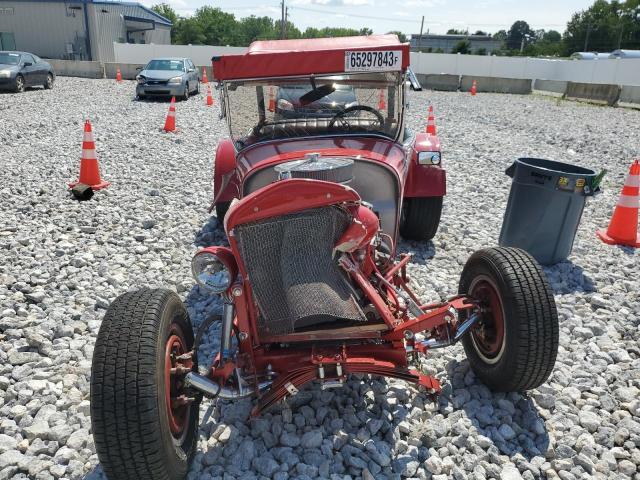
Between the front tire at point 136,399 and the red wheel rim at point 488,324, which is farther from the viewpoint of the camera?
the red wheel rim at point 488,324

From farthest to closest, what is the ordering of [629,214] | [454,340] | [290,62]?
[629,214] < [290,62] < [454,340]

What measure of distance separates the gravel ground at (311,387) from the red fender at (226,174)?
0.57 meters

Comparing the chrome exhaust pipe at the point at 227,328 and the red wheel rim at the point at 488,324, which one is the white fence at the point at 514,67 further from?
the chrome exhaust pipe at the point at 227,328

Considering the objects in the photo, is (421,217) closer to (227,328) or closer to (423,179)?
(423,179)

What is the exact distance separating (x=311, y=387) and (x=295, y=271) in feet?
2.52

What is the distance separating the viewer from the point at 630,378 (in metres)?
3.47

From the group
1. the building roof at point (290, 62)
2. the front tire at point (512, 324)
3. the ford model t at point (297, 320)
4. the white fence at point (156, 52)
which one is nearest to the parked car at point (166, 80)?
the building roof at point (290, 62)

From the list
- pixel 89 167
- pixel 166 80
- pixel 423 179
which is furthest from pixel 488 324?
pixel 166 80

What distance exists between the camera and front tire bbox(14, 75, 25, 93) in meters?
A: 17.1

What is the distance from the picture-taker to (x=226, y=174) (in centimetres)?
539

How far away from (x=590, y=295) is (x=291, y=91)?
120 inches

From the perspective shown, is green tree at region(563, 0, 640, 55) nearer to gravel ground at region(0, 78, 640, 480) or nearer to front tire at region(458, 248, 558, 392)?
gravel ground at region(0, 78, 640, 480)

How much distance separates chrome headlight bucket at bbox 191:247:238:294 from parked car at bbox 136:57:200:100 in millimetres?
15872

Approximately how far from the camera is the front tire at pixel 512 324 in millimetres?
2904
